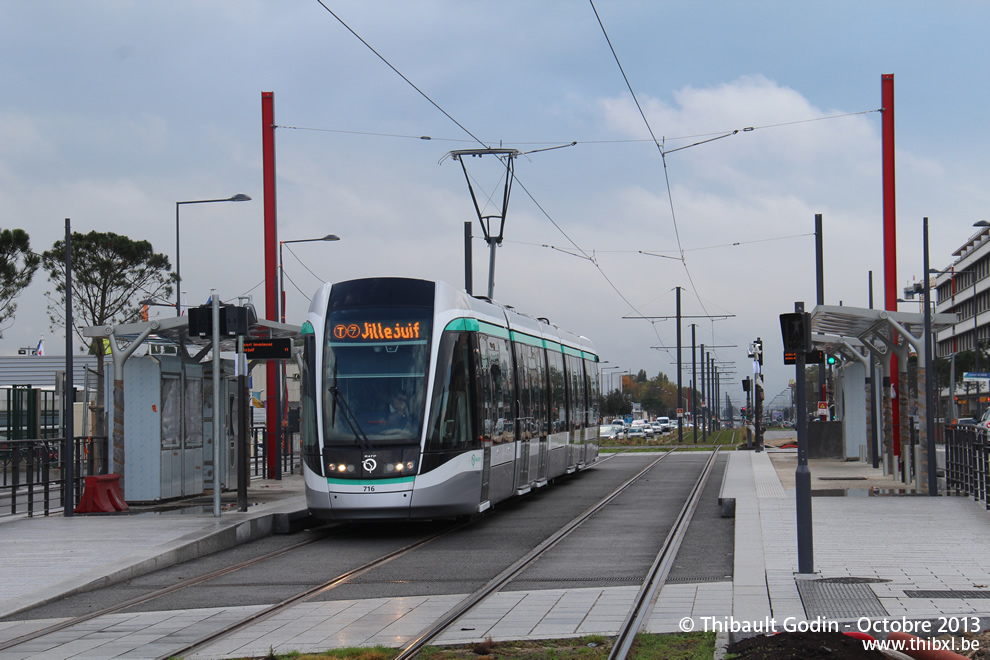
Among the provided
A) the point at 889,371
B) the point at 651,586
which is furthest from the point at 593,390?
the point at 651,586

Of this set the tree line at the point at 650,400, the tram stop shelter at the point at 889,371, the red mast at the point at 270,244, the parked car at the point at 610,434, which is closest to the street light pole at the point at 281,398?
the red mast at the point at 270,244

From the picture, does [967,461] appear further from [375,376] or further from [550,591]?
[550,591]

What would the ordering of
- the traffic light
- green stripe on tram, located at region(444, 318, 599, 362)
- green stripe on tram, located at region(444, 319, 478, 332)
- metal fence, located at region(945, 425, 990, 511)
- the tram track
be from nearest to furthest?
the tram track
the traffic light
green stripe on tram, located at region(444, 319, 478, 332)
green stripe on tram, located at region(444, 318, 599, 362)
metal fence, located at region(945, 425, 990, 511)

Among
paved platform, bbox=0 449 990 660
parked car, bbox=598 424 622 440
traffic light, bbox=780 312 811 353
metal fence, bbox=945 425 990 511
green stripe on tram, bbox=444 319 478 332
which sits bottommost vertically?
parked car, bbox=598 424 622 440

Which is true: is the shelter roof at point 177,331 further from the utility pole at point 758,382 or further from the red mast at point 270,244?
the utility pole at point 758,382

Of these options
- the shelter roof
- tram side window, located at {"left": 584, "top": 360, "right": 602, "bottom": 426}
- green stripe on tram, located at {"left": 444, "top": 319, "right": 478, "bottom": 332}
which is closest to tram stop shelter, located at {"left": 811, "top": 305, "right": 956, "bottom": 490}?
tram side window, located at {"left": 584, "top": 360, "right": 602, "bottom": 426}

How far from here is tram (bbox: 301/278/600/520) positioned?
14562 millimetres

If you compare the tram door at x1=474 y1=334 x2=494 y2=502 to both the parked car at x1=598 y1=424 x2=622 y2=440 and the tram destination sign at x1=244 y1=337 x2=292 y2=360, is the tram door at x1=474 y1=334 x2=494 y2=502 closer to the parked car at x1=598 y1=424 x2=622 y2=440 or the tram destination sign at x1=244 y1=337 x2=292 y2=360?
the tram destination sign at x1=244 y1=337 x2=292 y2=360

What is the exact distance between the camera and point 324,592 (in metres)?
10.7

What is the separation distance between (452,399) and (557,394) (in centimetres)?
868

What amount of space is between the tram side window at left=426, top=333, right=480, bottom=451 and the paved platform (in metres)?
3.05

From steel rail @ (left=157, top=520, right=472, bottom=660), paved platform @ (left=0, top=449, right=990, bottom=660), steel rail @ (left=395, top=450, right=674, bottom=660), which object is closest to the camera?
steel rail @ (left=395, top=450, right=674, bottom=660)

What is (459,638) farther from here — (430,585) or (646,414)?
(646,414)

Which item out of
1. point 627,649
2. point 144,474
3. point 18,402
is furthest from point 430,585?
point 18,402
